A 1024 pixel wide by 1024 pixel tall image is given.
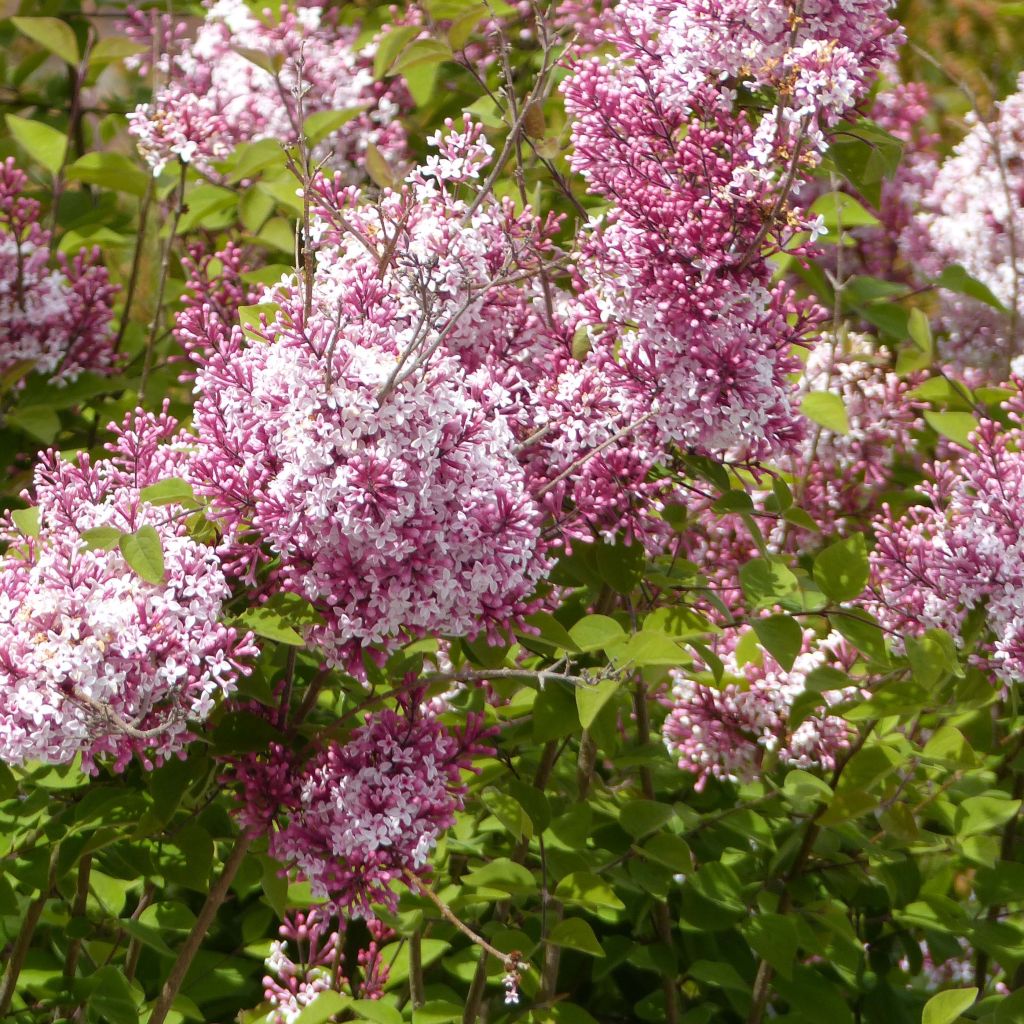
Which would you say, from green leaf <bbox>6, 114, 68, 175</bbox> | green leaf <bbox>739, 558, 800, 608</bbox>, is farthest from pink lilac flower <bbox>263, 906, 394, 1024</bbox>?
green leaf <bbox>6, 114, 68, 175</bbox>

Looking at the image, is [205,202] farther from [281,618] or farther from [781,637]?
[781,637]

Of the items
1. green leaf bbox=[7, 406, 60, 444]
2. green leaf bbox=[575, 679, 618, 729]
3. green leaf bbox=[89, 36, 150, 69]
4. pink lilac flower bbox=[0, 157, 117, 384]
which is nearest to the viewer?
green leaf bbox=[575, 679, 618, 729]

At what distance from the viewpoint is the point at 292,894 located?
1.96 metres

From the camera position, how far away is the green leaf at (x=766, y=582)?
1.69m

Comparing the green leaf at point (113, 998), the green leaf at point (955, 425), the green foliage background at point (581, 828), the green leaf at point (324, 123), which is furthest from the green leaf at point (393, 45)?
the green leaf at point (113, 998)

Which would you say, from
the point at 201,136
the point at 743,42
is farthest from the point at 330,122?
the point at 743,42

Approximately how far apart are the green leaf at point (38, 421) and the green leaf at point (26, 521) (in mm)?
574

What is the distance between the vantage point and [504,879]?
1.68m

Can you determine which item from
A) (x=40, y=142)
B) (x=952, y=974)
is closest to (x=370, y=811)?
(x=40, y=142)

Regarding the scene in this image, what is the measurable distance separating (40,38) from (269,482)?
1365mm

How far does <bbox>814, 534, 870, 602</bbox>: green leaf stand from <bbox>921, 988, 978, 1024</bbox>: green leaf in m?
0.48

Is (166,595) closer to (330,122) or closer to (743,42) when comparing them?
(743,42)

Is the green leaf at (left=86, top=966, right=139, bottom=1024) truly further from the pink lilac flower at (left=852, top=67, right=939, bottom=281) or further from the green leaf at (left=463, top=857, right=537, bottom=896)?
the pink lilac flower at (left=852, top=67, right=939, bottom=281)

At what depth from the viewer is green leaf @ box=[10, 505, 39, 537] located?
1538 mm
